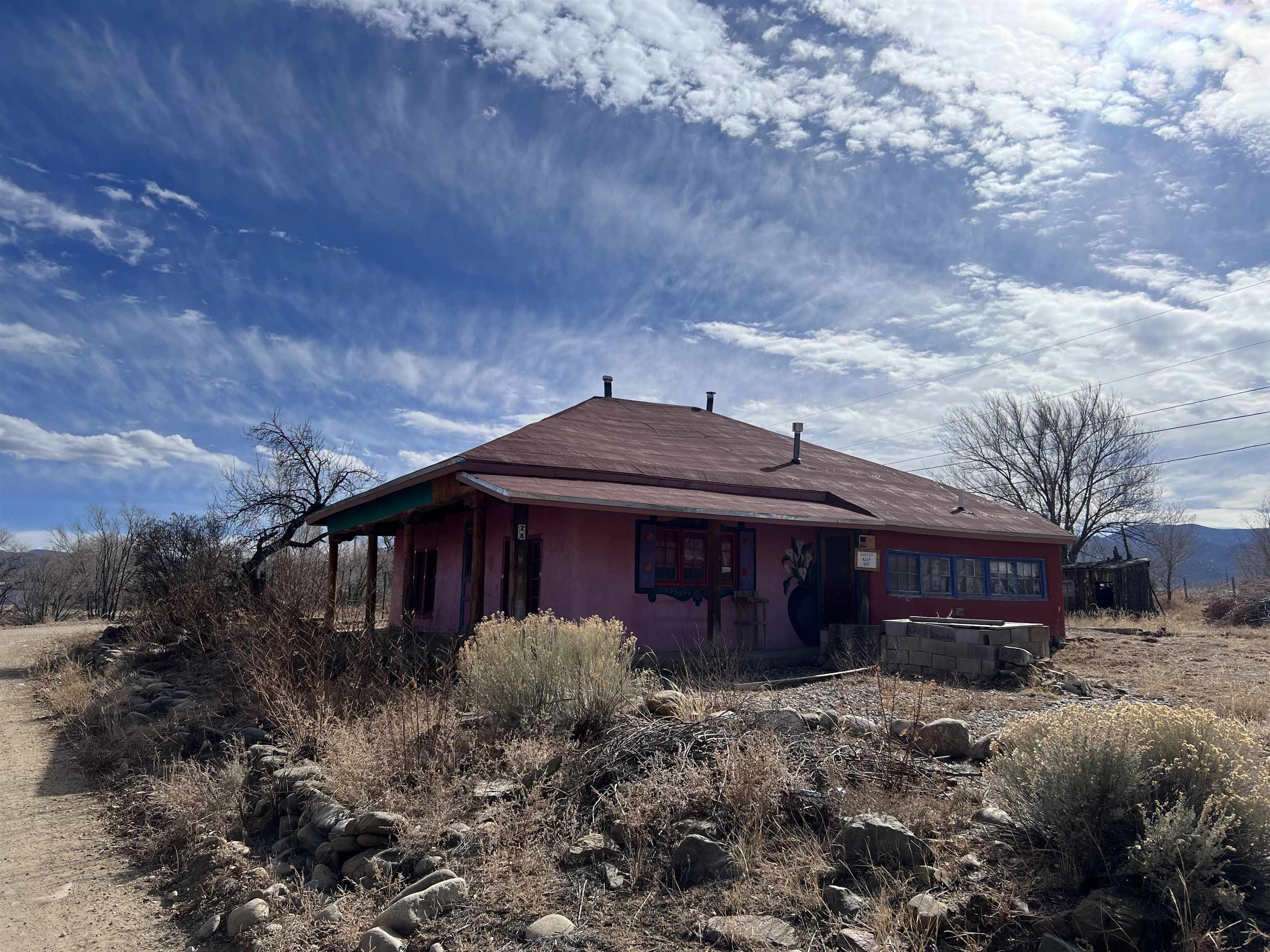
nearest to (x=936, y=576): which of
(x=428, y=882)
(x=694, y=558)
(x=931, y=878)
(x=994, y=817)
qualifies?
(x=694, y=558)

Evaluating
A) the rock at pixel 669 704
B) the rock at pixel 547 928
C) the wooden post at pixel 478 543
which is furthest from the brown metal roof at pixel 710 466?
the rock at pixel 547 928

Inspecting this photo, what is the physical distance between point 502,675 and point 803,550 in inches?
344

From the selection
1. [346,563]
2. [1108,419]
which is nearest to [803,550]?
[346,563]

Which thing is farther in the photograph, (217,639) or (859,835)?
(217,639)

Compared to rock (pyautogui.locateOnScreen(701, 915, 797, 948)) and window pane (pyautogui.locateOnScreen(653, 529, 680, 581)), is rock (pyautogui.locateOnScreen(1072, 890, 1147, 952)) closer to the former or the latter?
rock (pyautogui.locateOnScreen(701, 915, 797, 948))

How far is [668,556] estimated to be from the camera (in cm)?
1354

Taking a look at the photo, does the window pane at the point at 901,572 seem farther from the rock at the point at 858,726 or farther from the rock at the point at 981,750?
the rock at the point at 981,750

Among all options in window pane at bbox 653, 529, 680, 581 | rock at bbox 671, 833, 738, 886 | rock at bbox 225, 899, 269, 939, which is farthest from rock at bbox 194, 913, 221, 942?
window pane at bbox 653, 529, 680, 581

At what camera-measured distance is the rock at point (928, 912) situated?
12.9 feet

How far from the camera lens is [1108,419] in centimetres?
3344

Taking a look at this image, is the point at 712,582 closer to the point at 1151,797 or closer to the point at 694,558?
the point at 694,558

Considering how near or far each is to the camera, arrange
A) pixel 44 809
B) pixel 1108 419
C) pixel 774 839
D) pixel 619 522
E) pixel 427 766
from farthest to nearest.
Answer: pixel 1108 419 < pixel 619 522 < pixel 44 809 < pixel 427 766 < pixel 774 839

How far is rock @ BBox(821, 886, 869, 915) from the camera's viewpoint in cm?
423

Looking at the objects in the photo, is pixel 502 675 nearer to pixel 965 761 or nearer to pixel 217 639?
pixel 965 761
